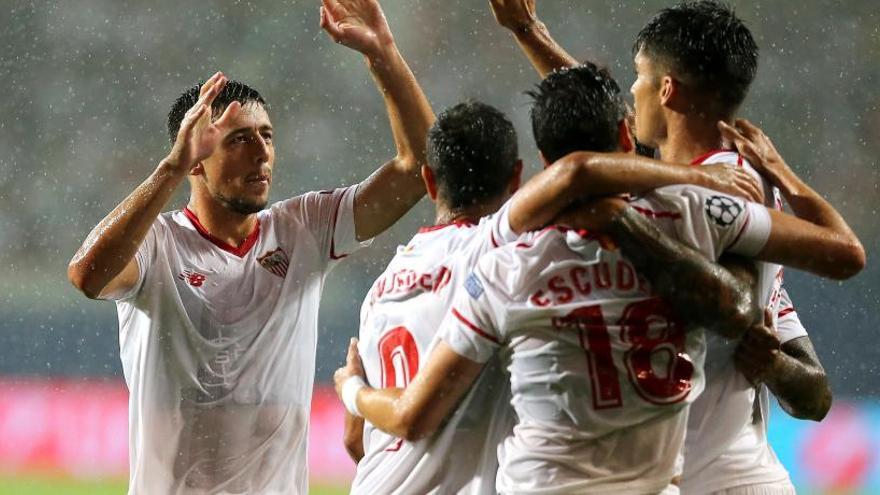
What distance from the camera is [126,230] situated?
3.46m

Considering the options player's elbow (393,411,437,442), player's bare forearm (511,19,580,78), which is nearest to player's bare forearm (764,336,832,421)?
player's elbow (393,411,437,442)

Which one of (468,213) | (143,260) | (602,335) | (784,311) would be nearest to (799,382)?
(784,311)

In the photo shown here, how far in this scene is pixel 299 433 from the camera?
12.5 feet

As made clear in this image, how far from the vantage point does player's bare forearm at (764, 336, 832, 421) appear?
2.89 m

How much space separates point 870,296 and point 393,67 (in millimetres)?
7331

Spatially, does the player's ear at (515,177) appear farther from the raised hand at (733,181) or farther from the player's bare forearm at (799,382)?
the player's bare forearm at (799,382)

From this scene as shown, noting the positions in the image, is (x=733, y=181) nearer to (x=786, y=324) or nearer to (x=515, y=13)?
(x=786, y=324)

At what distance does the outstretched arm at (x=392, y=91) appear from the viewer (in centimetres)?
376

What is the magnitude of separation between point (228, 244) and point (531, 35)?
1.22 metres

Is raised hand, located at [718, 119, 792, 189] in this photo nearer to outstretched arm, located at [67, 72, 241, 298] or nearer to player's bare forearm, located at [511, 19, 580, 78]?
player's bare forearm, located at [511, 19, 580, 78]

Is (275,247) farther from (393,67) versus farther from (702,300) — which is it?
(702,300)

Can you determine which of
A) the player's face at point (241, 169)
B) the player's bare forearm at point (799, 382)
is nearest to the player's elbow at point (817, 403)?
the player's bare forearm at point (799, 382)

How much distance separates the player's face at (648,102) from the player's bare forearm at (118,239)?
141cm

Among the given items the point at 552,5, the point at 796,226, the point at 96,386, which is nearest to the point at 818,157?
the point at 552,5
